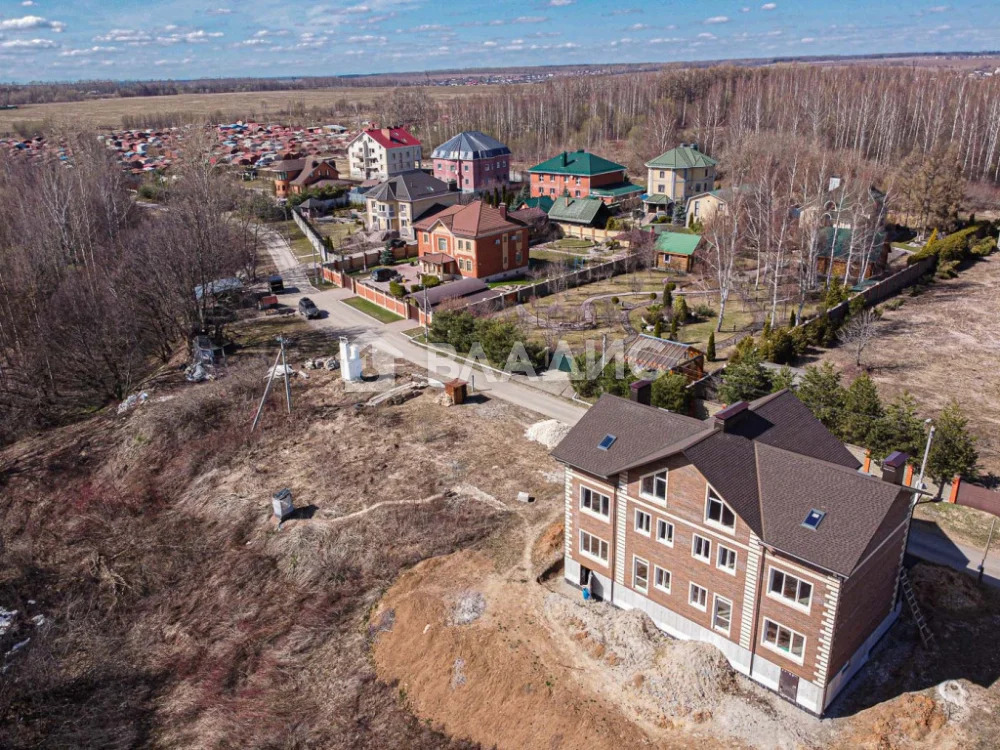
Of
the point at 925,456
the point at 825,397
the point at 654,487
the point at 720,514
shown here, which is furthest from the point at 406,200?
the point at 720,514

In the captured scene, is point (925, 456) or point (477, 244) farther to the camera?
point (477, 244)

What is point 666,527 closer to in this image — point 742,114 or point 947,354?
point 947,354

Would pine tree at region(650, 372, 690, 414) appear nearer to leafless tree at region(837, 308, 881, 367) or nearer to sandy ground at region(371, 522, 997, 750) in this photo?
sandy ground at region(371, 522, 997, 750)

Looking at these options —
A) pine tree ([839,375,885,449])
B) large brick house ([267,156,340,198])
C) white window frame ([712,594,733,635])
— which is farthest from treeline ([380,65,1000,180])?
white window frame ([712,594,733,635])

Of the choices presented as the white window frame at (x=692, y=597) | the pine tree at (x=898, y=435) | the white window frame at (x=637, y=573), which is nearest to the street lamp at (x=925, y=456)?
the pine tree at (x=898, y=435)

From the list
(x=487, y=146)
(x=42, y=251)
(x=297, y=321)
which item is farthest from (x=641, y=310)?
(x=487, y=146)

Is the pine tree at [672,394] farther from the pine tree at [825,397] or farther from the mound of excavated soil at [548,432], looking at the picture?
the pine tree at [825,397]
